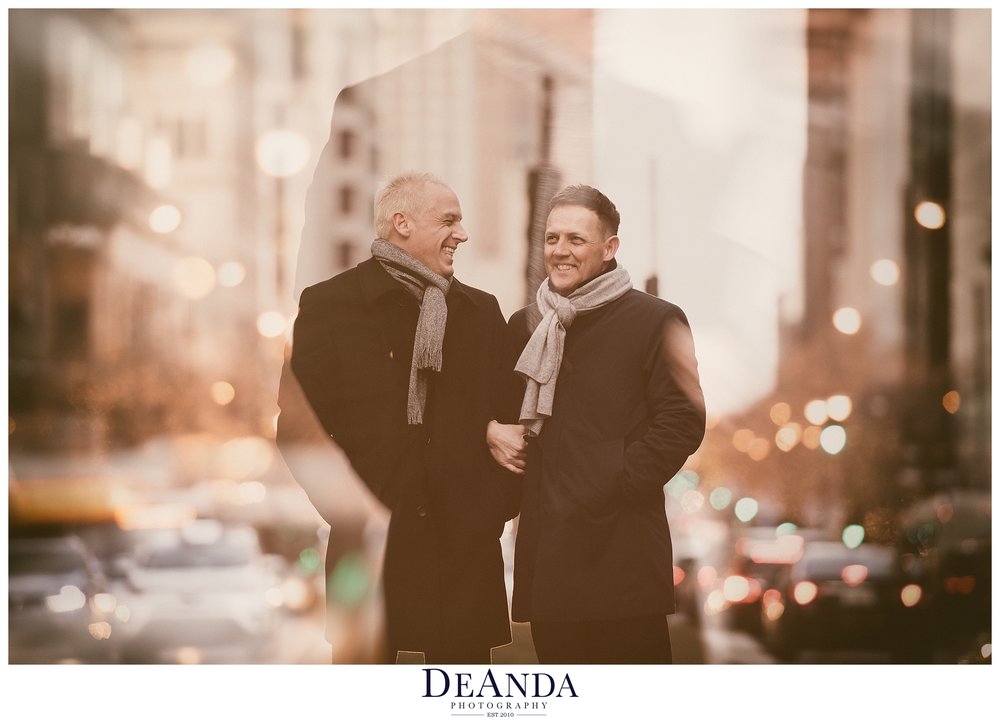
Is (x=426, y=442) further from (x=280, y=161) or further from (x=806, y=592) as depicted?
(x=806, y=592)

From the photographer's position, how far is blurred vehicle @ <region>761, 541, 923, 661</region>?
581 cm

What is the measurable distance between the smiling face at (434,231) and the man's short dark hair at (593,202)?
0.48 m

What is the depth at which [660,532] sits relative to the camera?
5281 millimetres

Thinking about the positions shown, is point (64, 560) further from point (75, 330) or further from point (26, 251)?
point (26, 251)

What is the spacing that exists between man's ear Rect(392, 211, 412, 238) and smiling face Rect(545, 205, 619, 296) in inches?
27.0

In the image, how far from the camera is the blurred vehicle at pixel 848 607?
19.1 ft

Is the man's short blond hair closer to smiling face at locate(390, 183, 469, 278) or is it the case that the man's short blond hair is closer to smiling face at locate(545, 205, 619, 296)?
smiling face at locate(390, 183, 469, 278)

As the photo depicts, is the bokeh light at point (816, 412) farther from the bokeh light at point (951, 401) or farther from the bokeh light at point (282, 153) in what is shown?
the bokeh light at point (282, 153)

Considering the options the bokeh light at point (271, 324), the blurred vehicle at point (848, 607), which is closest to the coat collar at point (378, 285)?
the bokeh light at point (271, 324)

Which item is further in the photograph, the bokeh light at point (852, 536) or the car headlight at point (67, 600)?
the bokeh light at point (852, 536)

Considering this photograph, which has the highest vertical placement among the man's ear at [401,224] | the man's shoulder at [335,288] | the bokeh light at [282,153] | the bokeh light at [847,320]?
the bokeh light at [282,153]

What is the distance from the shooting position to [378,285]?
211 inches

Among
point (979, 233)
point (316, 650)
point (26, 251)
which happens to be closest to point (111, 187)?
point (26, 251)

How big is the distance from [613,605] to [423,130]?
2613 mm
